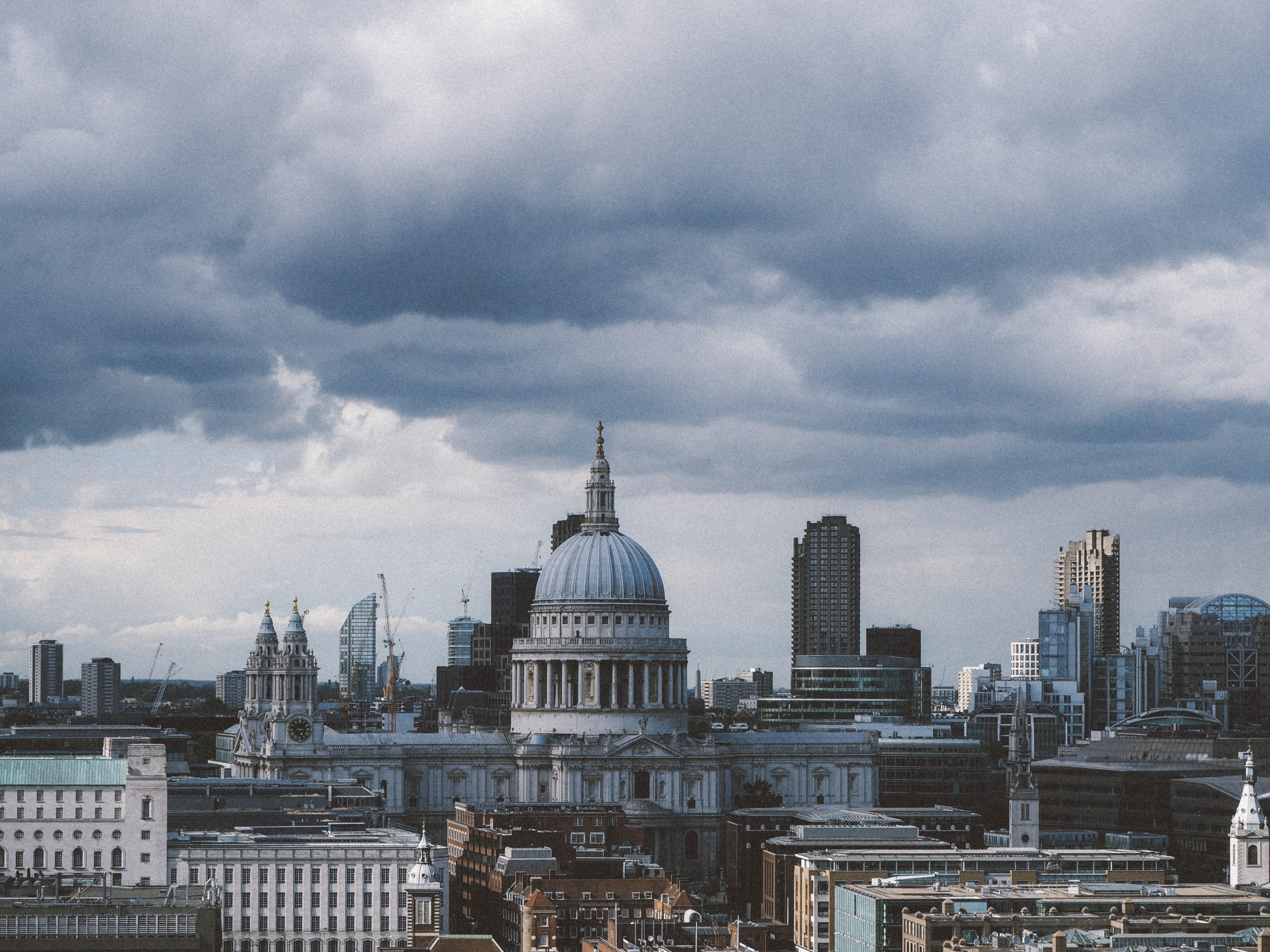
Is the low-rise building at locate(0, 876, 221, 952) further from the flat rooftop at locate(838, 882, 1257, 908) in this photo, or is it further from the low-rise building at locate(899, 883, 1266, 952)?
the flat rooftop at locate(838, 882, 1257, 908)

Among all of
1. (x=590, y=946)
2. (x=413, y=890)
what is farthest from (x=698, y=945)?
(x=413, y=890)

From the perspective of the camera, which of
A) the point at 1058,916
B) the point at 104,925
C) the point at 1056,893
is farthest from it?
the point at 1056,893

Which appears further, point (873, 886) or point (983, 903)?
point (873, 886)

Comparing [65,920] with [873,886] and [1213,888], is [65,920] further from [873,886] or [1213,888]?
[1213,888]

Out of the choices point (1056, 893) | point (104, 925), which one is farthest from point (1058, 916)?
point (104, 925)

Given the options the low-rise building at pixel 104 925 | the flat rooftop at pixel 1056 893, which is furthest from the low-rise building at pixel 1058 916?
the low-rise building at pixel 104 925

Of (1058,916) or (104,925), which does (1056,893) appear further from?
(104,925)

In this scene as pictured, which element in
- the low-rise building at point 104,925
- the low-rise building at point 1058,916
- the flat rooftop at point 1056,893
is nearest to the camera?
the low-rise building at point 1058,916

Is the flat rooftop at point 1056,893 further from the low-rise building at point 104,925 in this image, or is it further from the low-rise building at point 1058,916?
the low-rise building at point 104,925

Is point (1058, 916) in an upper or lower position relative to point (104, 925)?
upper

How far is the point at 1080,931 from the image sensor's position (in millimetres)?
170250

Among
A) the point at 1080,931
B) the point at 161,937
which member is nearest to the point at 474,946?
the point at 161,937

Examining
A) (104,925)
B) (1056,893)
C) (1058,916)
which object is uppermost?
(1056,893)

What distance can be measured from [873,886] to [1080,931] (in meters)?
27.9
